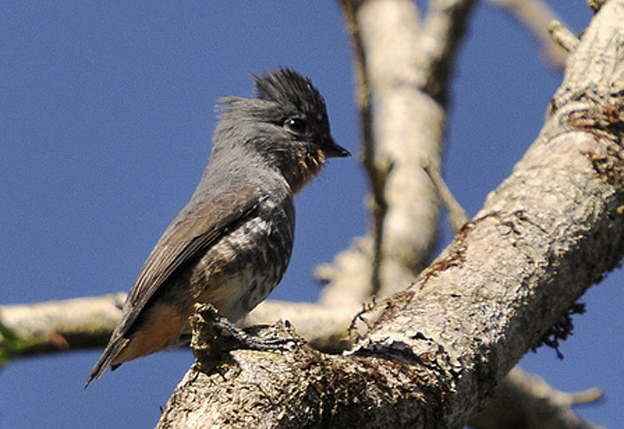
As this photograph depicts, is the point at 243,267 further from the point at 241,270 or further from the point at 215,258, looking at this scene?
the point at 215,258

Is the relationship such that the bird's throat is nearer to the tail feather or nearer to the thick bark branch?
the thick bark branch

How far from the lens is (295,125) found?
5.70 meters

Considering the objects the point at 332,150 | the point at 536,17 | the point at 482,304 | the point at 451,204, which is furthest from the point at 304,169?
the point at 536,17

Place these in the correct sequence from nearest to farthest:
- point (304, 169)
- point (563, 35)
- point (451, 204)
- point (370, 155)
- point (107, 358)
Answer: point (107, 358), point (451, 204), point (563, 35), point (304, 169), point (370, 155)

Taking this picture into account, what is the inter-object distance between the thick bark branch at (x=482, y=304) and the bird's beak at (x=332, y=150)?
1.32m

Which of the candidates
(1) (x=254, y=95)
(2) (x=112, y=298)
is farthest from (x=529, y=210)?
(2) (x=112, y=298)

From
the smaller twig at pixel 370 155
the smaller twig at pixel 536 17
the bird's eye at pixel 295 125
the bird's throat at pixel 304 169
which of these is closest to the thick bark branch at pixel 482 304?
the smaller twig at pixel 370 155

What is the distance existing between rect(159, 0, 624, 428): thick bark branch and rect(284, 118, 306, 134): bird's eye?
1.49 m

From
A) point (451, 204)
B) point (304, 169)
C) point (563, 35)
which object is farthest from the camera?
point (304, 169)

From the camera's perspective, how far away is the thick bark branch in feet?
9.33

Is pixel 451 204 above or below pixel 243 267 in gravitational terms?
above

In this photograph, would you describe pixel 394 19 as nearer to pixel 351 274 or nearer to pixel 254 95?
pixel 351 274

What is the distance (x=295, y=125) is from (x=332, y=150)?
0.89ft

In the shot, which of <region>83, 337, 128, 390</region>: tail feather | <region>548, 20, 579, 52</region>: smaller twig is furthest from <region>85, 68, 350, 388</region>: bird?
<region>548, 20, 579, 52</region>: smaller twig
